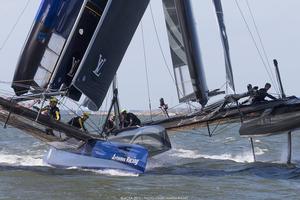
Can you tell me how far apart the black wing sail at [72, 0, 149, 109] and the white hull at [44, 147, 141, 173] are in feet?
3.70

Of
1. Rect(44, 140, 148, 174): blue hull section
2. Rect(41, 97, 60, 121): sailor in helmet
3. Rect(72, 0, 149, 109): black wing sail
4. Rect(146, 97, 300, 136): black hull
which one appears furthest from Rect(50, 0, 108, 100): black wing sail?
Rect(146, 97, 300, 136): black hull

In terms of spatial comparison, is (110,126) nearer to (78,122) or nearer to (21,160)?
(78,122)

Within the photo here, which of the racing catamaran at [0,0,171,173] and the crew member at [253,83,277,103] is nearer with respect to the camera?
the racing catamaran at [0,0,171,173]

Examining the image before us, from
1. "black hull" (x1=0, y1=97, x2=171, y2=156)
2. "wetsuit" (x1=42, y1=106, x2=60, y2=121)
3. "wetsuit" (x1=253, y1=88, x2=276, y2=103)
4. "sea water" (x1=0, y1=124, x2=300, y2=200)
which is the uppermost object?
"wetsuit" (x1=253, y1=88, x2=276, y2=103)

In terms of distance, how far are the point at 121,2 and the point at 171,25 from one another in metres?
2.85

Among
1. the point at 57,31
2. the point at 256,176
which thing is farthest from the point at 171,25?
the point at 256,176

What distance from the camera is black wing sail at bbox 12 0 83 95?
1548 centimetres

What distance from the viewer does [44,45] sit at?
618 inches

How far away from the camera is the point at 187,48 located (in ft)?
48.1

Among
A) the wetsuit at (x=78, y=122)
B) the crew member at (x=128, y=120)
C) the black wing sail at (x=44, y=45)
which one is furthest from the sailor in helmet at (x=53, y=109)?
the crew member at (x=128, y=120)

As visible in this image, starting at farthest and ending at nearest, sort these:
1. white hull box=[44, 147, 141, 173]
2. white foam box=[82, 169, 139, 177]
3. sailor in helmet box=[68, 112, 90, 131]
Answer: sailor in helmet box=[68, 112, 90, 131] → white hull box=[44, 147, 141, 173] → white foam box=[82, 169, 139, 177]

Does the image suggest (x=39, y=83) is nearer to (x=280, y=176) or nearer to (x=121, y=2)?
(x=121, y=2)

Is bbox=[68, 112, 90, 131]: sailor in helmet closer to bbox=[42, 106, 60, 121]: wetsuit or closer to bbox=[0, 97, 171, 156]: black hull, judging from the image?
bbox=[0, 97, 171, 156]: black hull

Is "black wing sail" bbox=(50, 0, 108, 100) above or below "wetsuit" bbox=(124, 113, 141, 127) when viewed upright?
above
